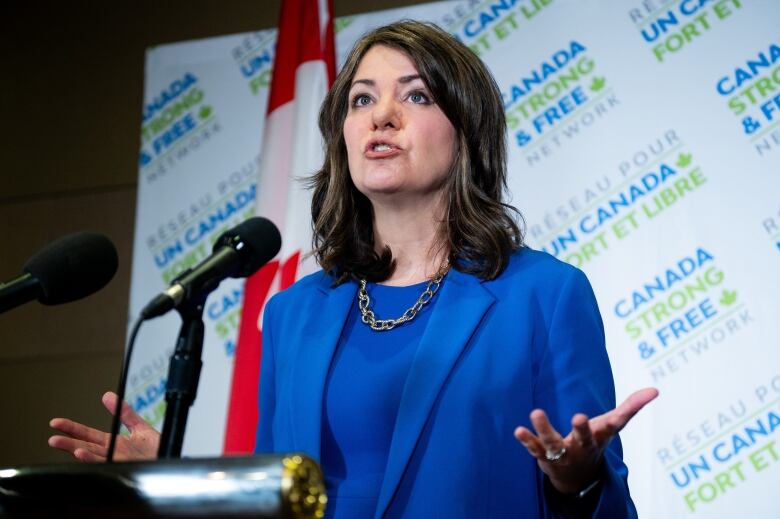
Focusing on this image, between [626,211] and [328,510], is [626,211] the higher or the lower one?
the higher one

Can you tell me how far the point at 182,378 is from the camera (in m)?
1.22

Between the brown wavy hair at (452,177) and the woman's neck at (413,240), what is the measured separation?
0.02 metres

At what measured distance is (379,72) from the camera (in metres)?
1.95

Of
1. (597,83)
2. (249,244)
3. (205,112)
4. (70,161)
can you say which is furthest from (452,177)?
(70,161)

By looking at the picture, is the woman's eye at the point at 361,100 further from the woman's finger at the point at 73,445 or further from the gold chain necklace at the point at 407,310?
the woman's finger at the point at 73,445

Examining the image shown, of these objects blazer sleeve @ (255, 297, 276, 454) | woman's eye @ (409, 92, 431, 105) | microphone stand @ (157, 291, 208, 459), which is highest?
woman's eye @ (409, 92, 431, 105)

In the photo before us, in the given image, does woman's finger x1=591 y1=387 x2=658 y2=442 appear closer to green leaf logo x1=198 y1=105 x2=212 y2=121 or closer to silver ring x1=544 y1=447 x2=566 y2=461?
silver ring x1=544 y1=447 x2=566 y2=461

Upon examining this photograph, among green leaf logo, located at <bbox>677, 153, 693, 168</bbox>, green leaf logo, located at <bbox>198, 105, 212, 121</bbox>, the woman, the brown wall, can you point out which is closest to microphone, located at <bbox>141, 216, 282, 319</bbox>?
the woman

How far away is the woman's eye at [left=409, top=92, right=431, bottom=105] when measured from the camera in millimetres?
1924

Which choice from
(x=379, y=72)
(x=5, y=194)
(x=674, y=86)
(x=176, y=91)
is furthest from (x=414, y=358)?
(x=5, y=194)

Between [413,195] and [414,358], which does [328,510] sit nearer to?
[414,358]

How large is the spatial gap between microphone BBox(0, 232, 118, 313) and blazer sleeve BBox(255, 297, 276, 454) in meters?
0.56

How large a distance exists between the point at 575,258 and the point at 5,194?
2.89m

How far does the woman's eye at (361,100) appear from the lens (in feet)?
6.51
